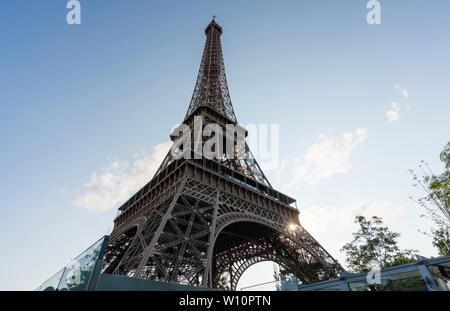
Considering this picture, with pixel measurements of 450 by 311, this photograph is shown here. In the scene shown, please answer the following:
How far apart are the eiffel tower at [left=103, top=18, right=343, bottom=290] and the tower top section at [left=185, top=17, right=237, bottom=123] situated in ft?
9.40

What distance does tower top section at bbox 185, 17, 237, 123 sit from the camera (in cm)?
3638

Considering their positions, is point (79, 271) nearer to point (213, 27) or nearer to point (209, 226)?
point (209, 226)

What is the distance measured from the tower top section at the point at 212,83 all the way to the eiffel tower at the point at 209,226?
9.40ft

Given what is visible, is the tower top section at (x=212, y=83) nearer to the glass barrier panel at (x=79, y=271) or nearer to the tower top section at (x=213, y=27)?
the tower top section at (x=213, y=27)

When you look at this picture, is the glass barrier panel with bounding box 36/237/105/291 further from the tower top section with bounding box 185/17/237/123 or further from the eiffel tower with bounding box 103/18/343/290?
the tower top section with bounding box 185/17/237/123

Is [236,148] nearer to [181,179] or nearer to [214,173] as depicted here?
[214,173]

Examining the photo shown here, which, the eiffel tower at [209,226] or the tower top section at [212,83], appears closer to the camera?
the eiffel tower at [209,226]

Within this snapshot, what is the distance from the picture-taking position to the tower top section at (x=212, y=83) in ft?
119

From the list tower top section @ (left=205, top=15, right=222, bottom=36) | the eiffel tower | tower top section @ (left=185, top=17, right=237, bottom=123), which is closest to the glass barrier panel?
the eiffel tower

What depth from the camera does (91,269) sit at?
573 cm

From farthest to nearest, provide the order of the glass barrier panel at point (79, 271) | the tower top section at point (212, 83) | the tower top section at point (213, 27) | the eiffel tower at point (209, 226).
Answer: the tower top section at point (213, 27)
the tower top section at point (212, 83)
the eiffel tower at point (209, 226)
the glass barrier panel at point (79, 271)

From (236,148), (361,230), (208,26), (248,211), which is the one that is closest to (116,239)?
(248,211)

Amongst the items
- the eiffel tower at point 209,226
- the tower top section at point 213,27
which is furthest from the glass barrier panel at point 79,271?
the tower top section at point 213,27

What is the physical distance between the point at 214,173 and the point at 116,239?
36.7 ft
